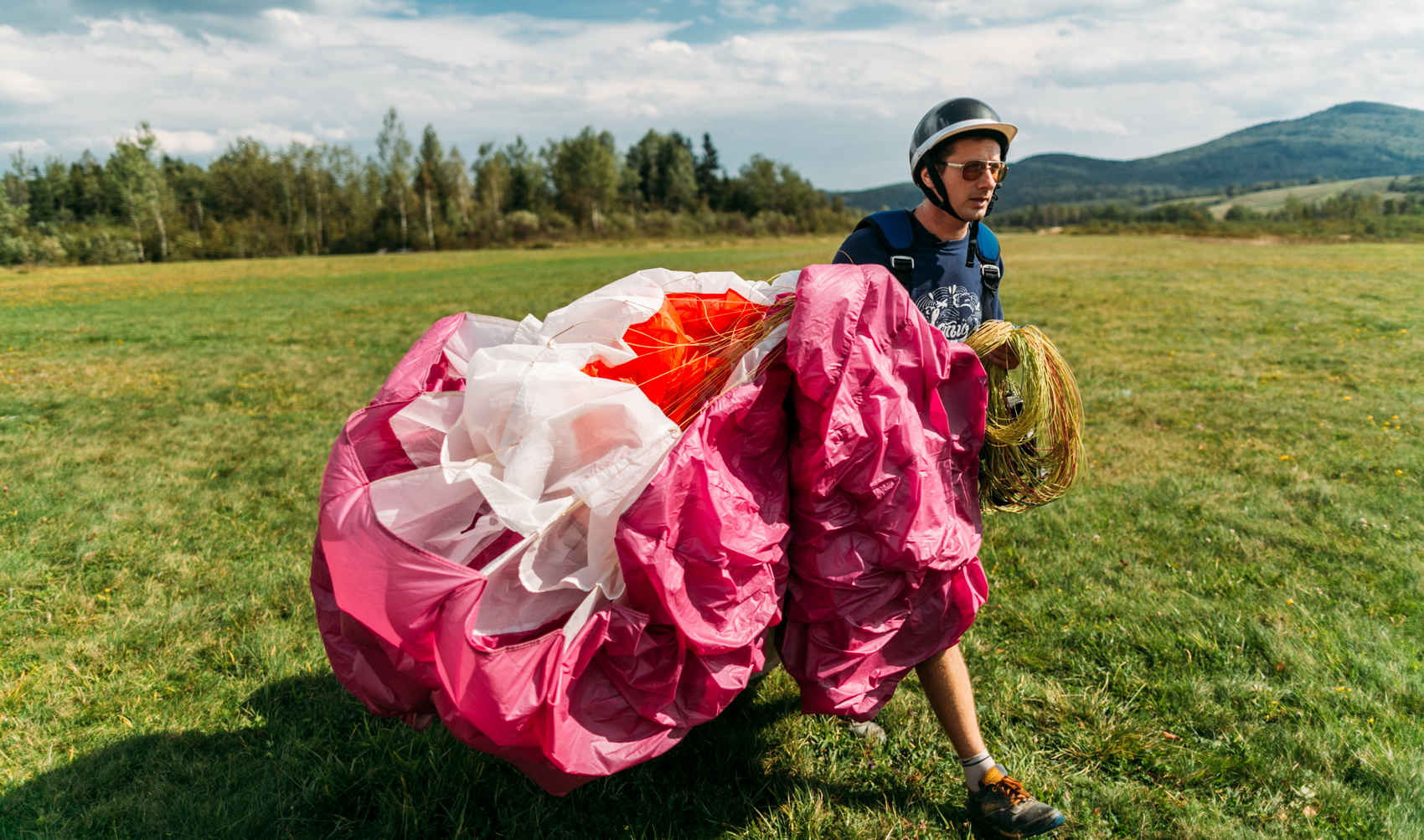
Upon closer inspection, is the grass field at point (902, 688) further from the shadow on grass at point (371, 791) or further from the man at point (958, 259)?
the man at point (958, 259)

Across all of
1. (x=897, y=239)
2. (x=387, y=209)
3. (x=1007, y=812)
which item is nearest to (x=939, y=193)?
(x=897, y=239)

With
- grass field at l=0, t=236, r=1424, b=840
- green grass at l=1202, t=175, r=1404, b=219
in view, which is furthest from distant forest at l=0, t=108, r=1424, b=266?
green grass at l=1202, t=175, r=1404, b=219

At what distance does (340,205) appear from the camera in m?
82.2

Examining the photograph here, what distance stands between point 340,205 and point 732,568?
91.1m

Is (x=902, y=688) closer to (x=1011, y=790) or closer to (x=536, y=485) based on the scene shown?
(x=1011, y=790)

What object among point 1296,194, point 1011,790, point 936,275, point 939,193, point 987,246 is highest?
point 1296,194

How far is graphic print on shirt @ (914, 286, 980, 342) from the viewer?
3.26m

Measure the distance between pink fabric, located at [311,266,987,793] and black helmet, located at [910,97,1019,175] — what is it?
85cm

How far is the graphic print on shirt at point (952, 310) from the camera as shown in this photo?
128 inches

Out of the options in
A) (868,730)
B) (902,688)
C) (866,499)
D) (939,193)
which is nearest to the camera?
(866,499)

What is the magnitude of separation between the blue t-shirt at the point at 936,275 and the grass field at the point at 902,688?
1.66m

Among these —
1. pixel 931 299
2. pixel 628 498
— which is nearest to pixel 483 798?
pixel 628 498

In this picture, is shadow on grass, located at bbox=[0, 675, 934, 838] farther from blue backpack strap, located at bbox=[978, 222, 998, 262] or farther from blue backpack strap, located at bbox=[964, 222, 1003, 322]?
blue backpack strap, located at bbox=[978, 222, 998, 262]

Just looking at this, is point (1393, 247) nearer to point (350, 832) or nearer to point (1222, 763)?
point (1222, 763)
